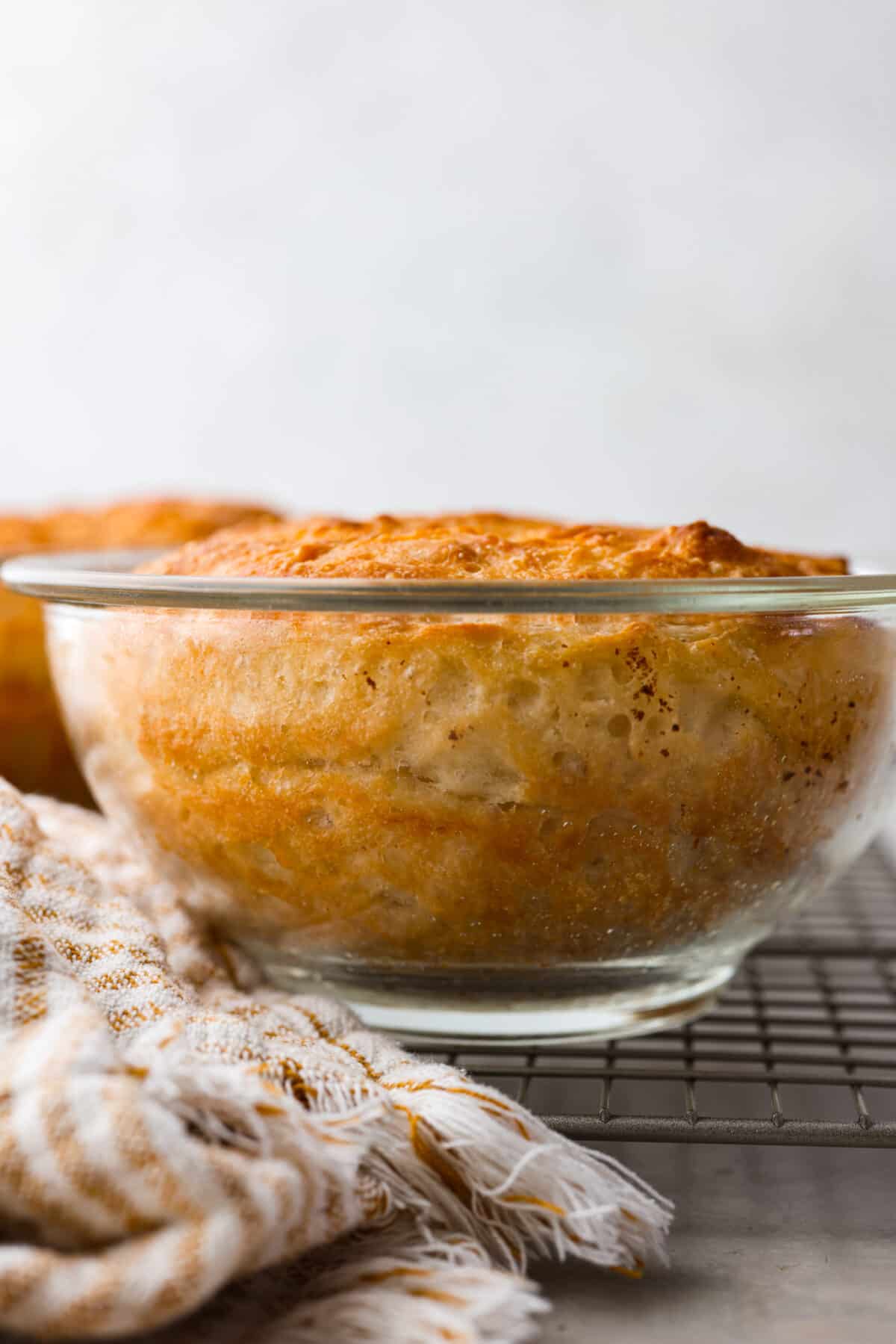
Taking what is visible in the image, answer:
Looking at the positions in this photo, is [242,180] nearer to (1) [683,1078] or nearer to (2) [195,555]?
(2) [195,555]

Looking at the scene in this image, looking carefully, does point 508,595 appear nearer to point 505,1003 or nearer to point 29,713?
point 505,1003

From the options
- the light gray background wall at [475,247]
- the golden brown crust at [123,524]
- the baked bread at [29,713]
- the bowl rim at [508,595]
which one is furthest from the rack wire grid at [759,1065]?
the light gray background wall at [475,247]

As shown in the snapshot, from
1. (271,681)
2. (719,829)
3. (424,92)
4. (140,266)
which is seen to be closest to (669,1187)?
(719,829)

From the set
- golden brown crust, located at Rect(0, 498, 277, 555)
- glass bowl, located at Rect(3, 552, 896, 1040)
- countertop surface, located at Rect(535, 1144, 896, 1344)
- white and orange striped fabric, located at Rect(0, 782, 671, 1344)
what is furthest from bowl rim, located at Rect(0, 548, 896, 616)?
golden brown crust, located at Rect(0, 498, 277, 555)

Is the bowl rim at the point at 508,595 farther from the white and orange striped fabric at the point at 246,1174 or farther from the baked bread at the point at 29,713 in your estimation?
the baked bread at the point at 29,713

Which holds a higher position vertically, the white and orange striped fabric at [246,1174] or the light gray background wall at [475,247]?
the light gray background wall at [475,247]

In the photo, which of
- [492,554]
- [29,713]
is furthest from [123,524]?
[492,554]
